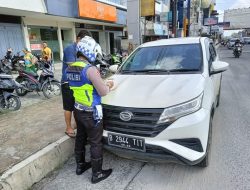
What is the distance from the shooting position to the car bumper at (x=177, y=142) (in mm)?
2629

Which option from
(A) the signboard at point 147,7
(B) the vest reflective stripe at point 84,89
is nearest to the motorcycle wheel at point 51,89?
(B) the vest reflective stripe at point 84,89

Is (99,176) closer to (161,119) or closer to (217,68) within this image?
(161,119)

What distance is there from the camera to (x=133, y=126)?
9.05 feet

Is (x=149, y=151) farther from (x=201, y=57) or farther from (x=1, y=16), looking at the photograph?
(x=1, y=16)

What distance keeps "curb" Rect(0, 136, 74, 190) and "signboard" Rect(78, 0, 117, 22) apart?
1158 cm

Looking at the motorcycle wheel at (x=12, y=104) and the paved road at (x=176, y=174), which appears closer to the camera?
the paved road at (x=176, y=174)

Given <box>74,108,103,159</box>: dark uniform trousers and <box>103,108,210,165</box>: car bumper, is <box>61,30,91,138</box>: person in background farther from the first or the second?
<box>103,108,210,165</box>: car bumper

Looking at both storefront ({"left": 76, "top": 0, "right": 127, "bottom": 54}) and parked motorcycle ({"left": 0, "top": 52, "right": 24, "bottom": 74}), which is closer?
parked motorcycle ({"left": 0, "top": 52, "right": 24, "bottom": 74})

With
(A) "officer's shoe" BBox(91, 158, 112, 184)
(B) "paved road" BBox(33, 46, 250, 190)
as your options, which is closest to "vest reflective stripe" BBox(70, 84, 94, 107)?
(A) "officer's shoe" BBox(91, 158, 112, 184)

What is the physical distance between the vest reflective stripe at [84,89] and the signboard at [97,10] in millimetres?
11961

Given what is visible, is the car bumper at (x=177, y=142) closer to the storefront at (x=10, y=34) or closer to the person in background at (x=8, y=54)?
the person in background at (x=8, y=54)

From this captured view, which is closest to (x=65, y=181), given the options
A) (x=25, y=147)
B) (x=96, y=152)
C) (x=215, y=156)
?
(x=96, y=152)

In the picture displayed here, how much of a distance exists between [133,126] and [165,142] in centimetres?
41

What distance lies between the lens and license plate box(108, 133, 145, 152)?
2.73 meters
